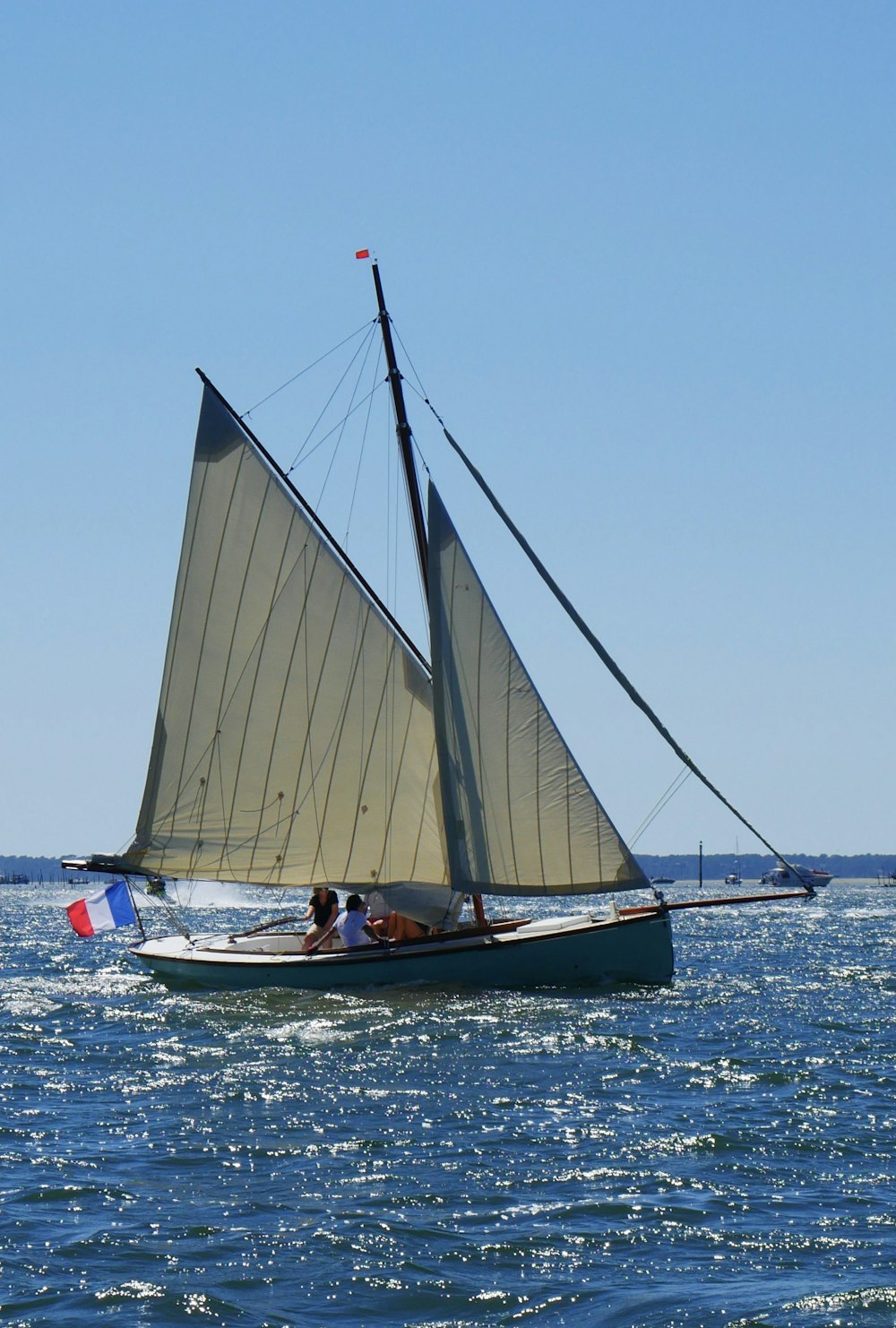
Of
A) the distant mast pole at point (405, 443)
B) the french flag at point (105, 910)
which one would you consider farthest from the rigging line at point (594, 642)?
the french flag at point (105, 910)

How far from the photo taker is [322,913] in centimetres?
3388

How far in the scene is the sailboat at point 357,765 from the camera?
3142cm

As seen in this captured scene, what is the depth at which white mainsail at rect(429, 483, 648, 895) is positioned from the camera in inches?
1228

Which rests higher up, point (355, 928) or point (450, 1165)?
point (355, 928)

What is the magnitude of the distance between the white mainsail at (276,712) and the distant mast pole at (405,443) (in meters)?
1.61

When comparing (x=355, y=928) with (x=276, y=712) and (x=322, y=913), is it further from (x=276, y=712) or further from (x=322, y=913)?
(x=276, y=712)

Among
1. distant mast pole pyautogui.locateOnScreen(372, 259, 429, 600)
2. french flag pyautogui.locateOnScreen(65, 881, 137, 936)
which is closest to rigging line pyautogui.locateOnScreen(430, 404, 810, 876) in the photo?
distant mast pole pyautogui.locateOnScreen(372, 259, 429, 600)

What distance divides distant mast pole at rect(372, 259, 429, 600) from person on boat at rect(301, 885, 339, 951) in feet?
23.1

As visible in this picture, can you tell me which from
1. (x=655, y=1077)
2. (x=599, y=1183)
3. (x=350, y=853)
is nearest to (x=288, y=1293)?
(x=599, y=1183)

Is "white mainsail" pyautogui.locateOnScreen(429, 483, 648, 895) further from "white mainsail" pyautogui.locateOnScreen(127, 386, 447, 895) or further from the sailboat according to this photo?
"white mainsail" pyautogui.locateOnScreen(127, 386, 447, 895)

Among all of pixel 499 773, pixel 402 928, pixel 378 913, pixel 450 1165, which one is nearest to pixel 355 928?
pixel 402 928

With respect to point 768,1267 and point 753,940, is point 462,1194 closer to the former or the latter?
point 768,1267

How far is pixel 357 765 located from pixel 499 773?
12.0 ft

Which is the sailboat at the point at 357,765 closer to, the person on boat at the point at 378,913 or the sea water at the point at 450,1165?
the person on boat at the point at 378,913
